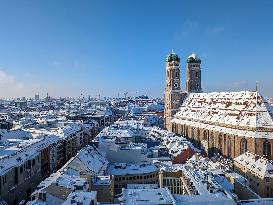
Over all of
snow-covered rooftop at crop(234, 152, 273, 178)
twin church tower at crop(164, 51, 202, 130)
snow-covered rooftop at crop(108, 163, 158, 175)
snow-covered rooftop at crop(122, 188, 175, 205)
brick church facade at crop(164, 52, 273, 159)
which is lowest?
snow-covered rooftop at crop(108, 163, 158, 175)

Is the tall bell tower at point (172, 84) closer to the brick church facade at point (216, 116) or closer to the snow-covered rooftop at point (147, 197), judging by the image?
the brick church facade at point (216, 116)

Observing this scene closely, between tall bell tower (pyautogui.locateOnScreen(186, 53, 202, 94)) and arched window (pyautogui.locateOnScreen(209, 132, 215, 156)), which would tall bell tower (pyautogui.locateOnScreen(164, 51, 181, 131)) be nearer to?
tall bell tower (pyautogui.locateOnScreen(186, 53, 202, 94))

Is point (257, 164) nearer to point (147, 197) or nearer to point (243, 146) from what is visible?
point (243, 146)

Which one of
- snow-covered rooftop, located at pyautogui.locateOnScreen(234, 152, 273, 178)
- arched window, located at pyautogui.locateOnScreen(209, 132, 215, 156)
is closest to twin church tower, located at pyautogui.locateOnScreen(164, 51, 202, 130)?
arched window, located at pyautogui.locateOnScreen(209, 132, 215, 156)

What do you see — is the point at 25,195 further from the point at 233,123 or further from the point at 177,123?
the point at 177,123

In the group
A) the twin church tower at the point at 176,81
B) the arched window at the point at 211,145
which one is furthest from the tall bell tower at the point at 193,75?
the arched window at the point at 211,145

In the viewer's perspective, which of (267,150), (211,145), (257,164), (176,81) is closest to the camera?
(257,164)

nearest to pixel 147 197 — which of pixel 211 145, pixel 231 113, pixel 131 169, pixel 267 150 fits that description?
pixel 131 169

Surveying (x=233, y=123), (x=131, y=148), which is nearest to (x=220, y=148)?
(x=233, y=123)
